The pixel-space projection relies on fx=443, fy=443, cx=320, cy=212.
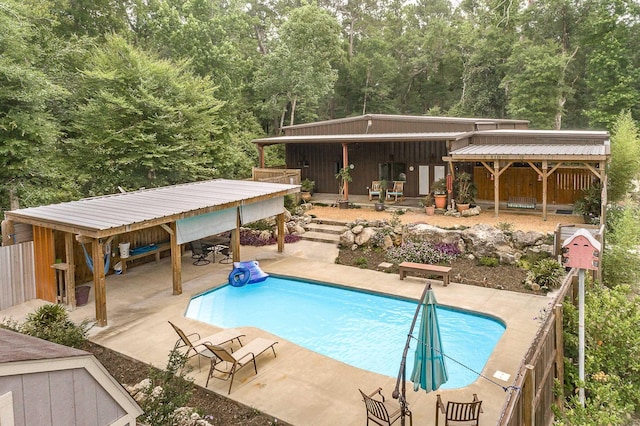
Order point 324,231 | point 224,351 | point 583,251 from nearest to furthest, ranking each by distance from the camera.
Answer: point 583,251 < point 224,351 < point 324,231

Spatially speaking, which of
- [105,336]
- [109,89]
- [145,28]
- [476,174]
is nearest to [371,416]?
[105,336]

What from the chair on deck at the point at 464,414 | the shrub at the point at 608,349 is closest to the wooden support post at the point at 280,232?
the chair on deck at the point at 464,414

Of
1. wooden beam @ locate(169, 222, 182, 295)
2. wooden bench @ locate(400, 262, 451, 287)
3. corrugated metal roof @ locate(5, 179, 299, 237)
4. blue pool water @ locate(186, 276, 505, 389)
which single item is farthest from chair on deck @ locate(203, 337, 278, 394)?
wooden bench @ locate(400, 262, 451, 287)

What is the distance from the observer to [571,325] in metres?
6.92

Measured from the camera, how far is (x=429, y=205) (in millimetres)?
19047

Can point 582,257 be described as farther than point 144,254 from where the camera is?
No

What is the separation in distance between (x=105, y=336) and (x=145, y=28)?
98.6ft

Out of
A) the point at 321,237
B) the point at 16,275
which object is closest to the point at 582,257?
the point at 321,237

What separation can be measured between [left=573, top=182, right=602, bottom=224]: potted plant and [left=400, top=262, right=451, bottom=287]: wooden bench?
6892 millimetres

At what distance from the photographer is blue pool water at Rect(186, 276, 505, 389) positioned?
8.91 m

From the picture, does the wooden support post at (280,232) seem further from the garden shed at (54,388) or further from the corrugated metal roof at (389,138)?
the garden shed at (54,388)

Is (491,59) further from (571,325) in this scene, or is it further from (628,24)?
(571,325)

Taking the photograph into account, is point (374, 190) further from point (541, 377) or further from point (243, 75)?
point (243, 75)

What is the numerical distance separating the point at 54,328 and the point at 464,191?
15.3 meters
